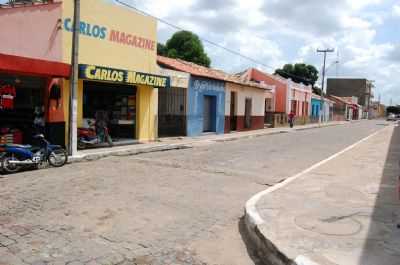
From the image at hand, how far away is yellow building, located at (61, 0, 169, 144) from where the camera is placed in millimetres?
14461

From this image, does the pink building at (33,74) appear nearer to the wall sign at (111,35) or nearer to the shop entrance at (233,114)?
the wall sign at (111,35)

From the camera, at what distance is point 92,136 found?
14.8 metres

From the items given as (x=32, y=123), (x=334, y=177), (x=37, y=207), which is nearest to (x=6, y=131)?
(x=32, y=123)

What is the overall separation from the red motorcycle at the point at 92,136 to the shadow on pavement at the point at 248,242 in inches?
355

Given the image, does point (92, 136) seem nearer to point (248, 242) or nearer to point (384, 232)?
point (248, 242)

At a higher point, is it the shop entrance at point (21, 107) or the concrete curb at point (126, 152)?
the shop entrance at point (21, 107)

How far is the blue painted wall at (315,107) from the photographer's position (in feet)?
178

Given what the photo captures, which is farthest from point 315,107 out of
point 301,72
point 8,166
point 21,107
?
point 8,166

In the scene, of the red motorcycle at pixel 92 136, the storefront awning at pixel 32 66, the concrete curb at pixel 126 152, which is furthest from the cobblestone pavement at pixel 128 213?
the storefront awning at pixel 32 66

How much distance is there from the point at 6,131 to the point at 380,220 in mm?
9942

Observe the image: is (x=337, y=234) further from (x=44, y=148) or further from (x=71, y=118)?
(x=71, y=118)

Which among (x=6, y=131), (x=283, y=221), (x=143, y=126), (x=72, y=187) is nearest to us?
(x=283, y=221)

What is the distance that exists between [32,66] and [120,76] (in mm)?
4040

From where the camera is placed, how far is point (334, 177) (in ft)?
34.1
